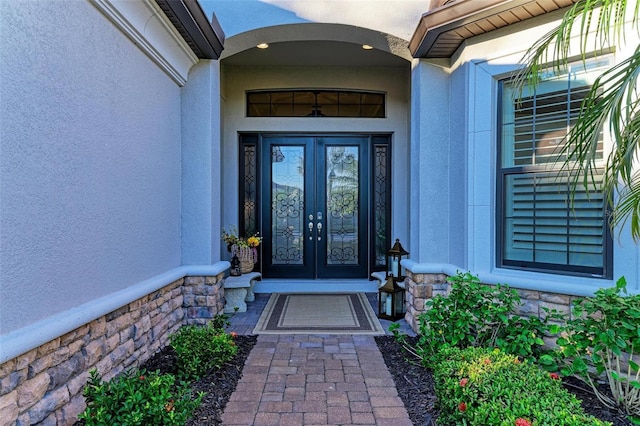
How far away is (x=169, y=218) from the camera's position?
153 inches

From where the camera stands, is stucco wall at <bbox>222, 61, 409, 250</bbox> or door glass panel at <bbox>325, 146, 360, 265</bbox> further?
door glass panel at <bbox>325, 146, 360, 265</bbox>

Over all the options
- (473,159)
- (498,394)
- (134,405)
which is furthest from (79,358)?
(473,159)

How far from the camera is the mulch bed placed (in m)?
2.47

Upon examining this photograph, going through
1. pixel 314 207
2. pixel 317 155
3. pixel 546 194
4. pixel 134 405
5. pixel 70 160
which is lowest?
pixel 134 405

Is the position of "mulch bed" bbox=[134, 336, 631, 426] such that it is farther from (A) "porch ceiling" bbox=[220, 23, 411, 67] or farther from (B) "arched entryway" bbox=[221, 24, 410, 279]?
(A) "porch ceiling" bbox=[220, 23, 411, 67]

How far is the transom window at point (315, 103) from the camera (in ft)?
20.2

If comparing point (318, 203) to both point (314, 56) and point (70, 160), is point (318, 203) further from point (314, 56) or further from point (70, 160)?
point (70, 160)

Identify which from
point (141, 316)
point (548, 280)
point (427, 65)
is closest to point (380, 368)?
point (548, 280)

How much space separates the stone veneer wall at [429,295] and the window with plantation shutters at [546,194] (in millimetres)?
279

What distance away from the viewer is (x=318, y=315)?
4.79 m

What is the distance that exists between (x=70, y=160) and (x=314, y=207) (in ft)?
13.7

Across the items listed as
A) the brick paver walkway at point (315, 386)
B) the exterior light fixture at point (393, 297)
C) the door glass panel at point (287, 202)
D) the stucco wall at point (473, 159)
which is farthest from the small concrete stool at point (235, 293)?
the stucco wall at point (473, 159)

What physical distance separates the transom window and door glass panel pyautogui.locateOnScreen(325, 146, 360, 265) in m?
0.60

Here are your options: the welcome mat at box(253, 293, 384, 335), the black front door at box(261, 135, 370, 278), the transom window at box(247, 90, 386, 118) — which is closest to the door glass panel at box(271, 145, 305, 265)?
the black front door at box(261, 135, 370, 278)
